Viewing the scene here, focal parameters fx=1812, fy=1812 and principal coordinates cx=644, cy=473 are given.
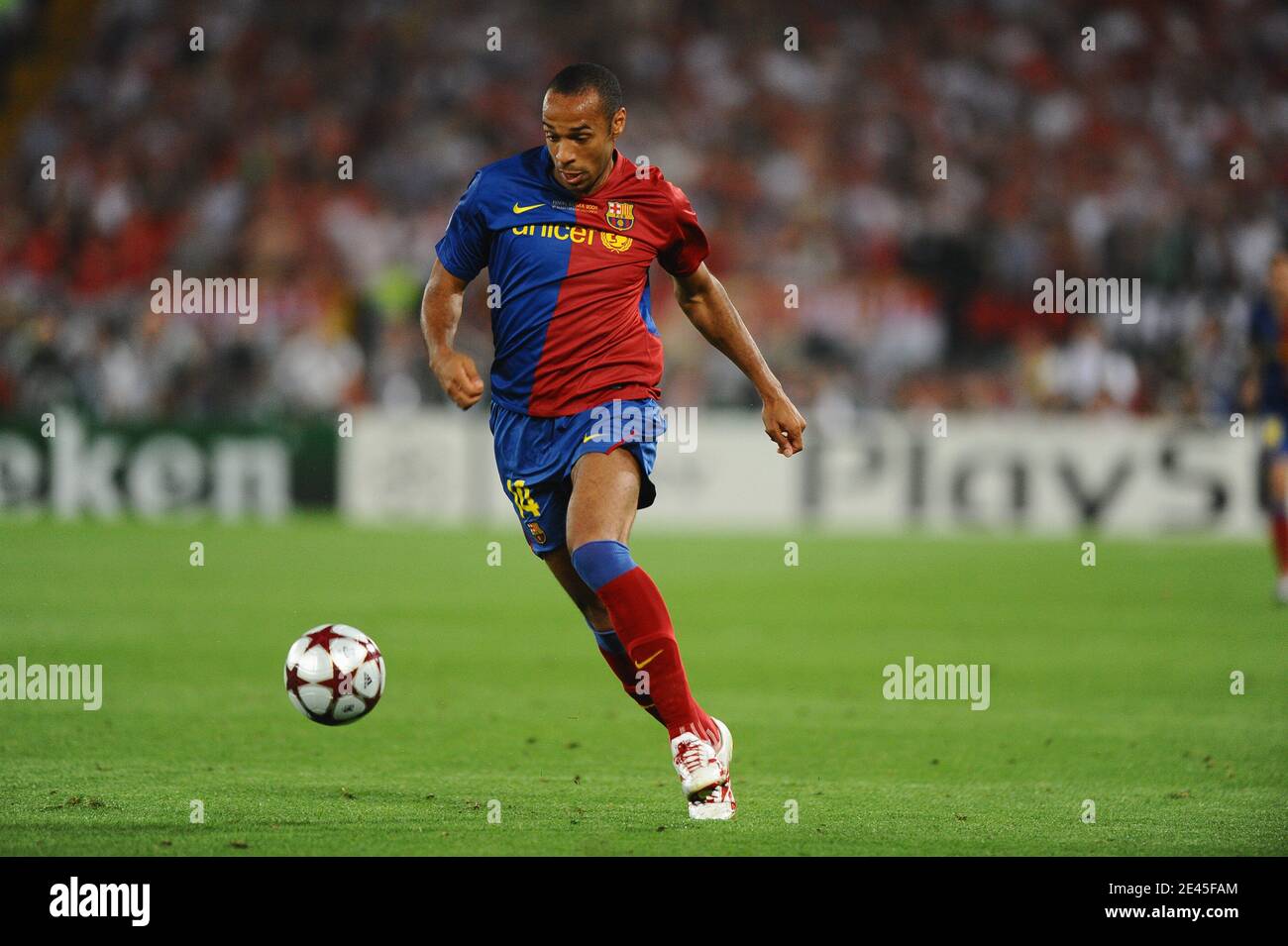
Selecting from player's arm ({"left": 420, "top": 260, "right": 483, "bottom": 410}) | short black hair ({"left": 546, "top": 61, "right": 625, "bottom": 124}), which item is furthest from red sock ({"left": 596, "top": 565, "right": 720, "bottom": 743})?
short black hair ({"left": 546, "top": 61, "right": 625, "bottom": 124})

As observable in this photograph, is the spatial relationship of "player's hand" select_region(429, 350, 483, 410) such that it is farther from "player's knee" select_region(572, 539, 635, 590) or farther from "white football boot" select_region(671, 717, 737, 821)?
"white football boot" select_region(671, 717, 737, 821)

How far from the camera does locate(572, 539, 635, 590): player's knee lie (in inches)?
218

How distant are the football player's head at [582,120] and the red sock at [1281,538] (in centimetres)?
855

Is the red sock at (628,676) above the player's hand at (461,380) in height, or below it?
below

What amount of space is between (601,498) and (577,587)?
0.52 m

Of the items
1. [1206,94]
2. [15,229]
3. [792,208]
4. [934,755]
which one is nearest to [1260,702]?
[934,755]

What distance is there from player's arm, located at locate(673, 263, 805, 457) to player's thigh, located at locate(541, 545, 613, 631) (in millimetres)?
803

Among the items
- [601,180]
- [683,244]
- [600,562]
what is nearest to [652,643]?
[600,562]

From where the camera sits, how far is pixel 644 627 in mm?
5535

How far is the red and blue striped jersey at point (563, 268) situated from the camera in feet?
19.4
